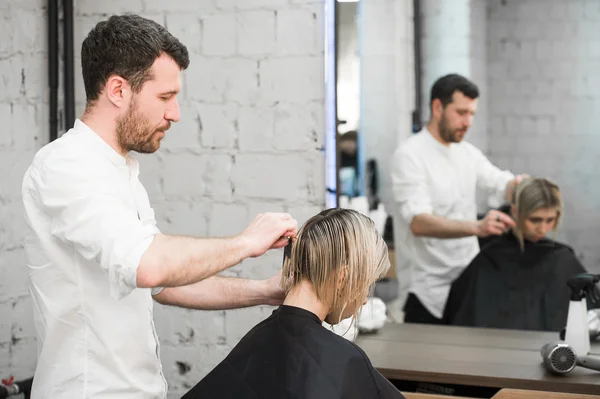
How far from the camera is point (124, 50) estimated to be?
152 cm

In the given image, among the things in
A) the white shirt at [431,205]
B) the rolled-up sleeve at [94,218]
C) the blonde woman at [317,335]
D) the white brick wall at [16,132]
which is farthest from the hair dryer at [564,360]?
the white brick wall at [16,132]

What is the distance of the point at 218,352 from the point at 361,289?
2.91 feet

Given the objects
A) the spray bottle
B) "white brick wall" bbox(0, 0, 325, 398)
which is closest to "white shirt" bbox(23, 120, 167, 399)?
"white brick wall" bbox(0, 0, 325, 398)

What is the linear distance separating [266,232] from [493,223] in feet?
4.75

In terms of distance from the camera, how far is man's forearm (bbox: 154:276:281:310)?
1825 mm

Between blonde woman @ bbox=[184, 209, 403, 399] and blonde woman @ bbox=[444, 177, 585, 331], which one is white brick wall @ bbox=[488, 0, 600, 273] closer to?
blonde woman @ bbox=[444, 177, 585, 331]

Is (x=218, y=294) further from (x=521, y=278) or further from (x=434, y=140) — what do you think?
(x=521, y=278)

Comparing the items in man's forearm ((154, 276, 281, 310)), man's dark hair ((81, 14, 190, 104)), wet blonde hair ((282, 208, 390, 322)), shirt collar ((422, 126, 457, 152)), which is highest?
man's dark hair ((81, 14, 190, 104))

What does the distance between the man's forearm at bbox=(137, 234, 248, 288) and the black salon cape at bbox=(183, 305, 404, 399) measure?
32cm

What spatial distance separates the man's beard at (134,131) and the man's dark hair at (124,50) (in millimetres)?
54

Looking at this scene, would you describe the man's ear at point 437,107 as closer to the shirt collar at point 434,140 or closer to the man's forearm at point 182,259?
the shirt collar at point 434,140

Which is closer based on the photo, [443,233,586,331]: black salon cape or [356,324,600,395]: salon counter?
[356,324,600,395]: salon counter

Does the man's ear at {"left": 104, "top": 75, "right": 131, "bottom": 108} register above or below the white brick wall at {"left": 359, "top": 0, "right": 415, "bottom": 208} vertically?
below

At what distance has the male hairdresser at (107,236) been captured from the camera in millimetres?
1396
